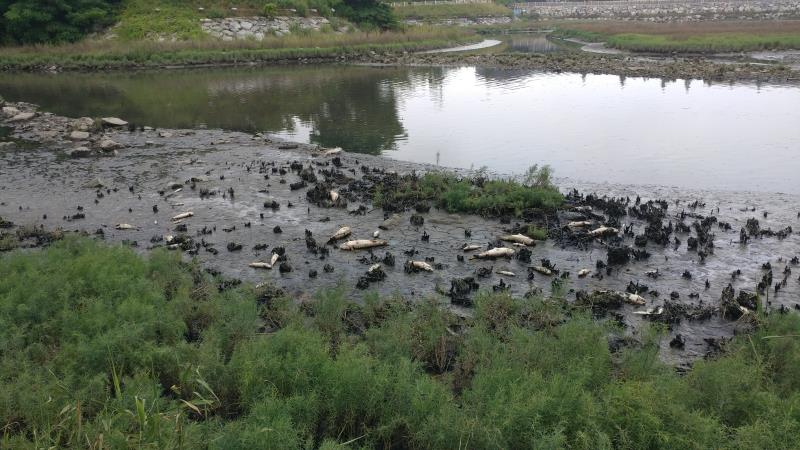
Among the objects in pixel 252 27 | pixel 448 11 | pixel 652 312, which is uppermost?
pixel 448 11

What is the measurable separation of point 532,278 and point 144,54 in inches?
1958

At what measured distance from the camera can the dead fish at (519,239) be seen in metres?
12.6

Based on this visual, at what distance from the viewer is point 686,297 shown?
33.7ft

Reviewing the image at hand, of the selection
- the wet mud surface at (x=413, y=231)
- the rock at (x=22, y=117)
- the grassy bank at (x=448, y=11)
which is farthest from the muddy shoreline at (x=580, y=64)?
the grassy bank at (x=448, y=11)

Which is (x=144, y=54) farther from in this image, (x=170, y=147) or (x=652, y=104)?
(x=652, y=104)

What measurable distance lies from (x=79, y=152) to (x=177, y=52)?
33.3 m

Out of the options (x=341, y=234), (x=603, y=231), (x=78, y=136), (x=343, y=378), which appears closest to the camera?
(x=343, y=378)

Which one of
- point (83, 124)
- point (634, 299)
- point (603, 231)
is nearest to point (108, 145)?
point (83, 124)

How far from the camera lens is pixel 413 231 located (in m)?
13.5

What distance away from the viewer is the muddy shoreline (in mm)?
37500

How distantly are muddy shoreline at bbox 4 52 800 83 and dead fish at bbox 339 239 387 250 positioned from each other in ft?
110

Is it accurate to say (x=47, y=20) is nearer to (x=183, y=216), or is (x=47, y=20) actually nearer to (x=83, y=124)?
(x=83, y=124)

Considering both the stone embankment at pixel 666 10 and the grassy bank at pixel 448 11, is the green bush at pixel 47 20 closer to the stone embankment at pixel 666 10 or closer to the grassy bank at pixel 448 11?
the grassy bank at pixel 448 11

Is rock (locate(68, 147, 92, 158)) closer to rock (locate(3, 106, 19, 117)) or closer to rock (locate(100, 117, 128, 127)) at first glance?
rock (locate(100, 117, 128, 127))
